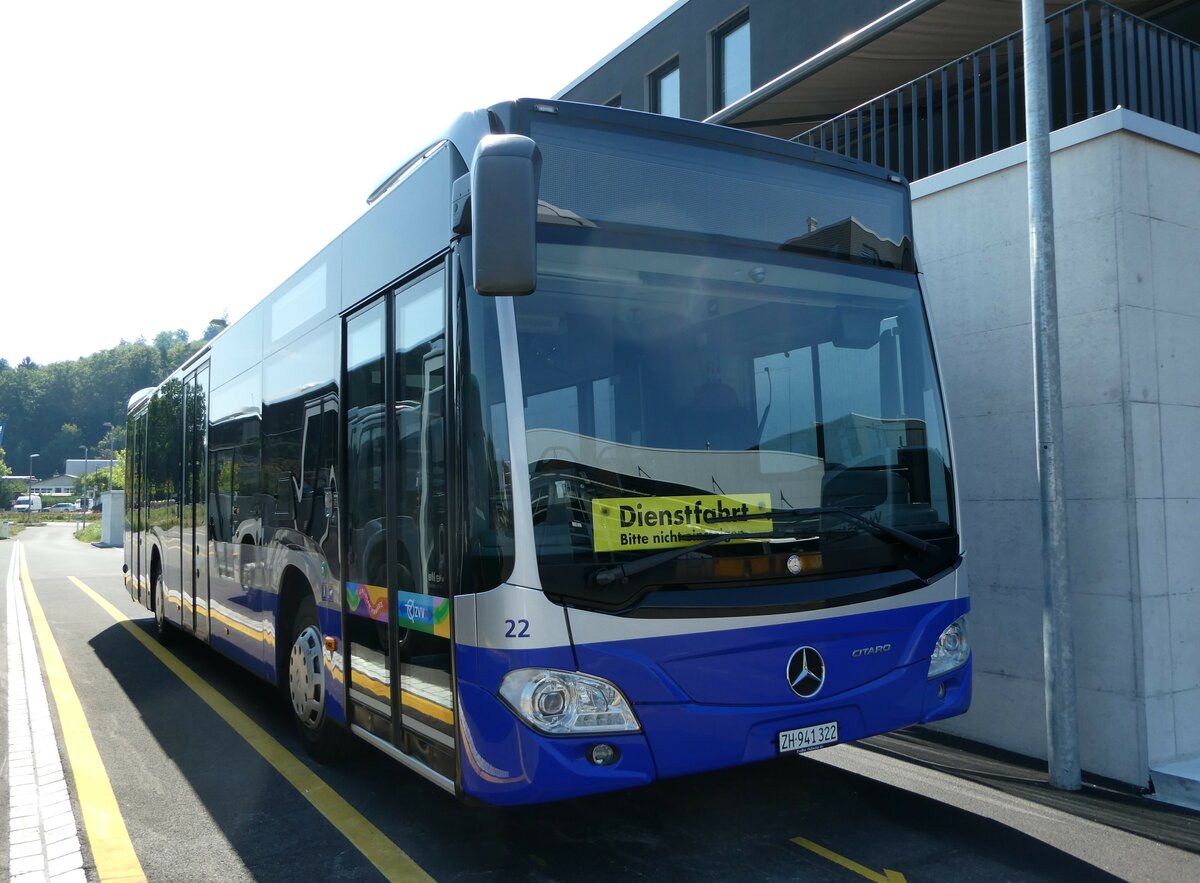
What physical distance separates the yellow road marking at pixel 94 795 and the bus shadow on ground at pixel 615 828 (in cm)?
12

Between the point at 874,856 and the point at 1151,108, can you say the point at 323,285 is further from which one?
the point at 1151,108

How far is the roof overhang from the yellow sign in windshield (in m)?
6.08

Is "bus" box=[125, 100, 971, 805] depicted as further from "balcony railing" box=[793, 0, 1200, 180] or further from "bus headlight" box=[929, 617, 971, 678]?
"balcony railing" box=[793, 0, 1200, 180]

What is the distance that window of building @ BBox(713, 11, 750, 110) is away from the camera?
611 inches

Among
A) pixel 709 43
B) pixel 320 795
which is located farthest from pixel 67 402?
pixel 320 795

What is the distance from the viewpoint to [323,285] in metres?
5.98

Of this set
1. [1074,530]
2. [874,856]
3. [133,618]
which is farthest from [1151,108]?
[133,618]

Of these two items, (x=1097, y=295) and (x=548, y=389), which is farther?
(x=1097, y=295)

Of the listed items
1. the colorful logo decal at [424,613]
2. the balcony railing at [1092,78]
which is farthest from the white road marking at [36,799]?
the balcony railing at [1092,78]

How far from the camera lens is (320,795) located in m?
5.42

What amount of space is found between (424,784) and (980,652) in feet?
12.2

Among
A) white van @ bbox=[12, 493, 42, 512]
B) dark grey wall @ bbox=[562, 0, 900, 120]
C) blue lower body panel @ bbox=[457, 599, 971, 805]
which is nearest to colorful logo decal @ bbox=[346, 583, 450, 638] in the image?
blue lower body panel @ bbox=[457, 599, 971, 805]

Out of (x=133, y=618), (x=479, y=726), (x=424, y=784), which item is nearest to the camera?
(x=479, y=726)

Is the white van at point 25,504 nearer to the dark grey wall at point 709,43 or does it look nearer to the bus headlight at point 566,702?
the dark grey wall at point 709,43
